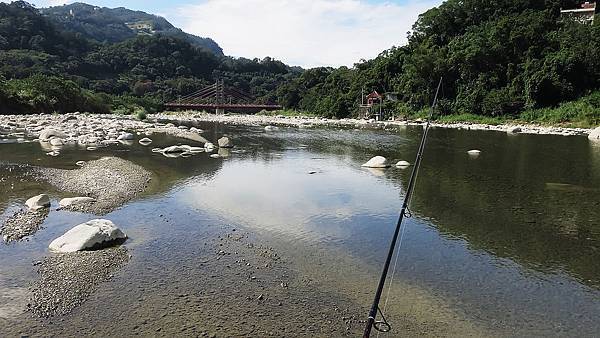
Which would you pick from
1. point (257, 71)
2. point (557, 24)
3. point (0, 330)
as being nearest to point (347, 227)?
point (0, 330)

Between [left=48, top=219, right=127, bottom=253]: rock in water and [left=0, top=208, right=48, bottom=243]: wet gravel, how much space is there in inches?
46.0

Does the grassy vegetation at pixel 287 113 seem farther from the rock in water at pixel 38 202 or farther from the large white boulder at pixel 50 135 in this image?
the rock in water at pixel 38 202

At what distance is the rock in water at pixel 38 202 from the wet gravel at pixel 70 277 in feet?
12.9

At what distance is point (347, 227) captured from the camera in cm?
1095

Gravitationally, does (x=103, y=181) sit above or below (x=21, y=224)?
above

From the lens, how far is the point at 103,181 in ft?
49.3

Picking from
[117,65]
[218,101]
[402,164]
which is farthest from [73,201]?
[117,65]

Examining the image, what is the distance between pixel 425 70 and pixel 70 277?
64722 mm

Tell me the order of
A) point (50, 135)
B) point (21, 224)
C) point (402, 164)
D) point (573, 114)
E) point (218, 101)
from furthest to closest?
point (218, 101), point (573, 114), point (50, 135), point (402, 164), point (21, 224)

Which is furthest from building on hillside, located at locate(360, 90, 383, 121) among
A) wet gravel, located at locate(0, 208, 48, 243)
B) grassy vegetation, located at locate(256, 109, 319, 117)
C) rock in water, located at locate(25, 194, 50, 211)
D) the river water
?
wet gravel, located at locate(0, 208, 48, 243)

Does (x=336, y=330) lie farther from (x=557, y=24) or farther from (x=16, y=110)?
(x=557, y=24)

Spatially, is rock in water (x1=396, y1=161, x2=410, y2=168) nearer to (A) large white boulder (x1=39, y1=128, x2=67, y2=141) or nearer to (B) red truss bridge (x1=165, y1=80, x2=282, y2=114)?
(A) large white boulder (x1=39, y1=128, x2=67, y2=141)

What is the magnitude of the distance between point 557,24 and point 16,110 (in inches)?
2697

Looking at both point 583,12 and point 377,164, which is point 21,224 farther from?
point 583,12
